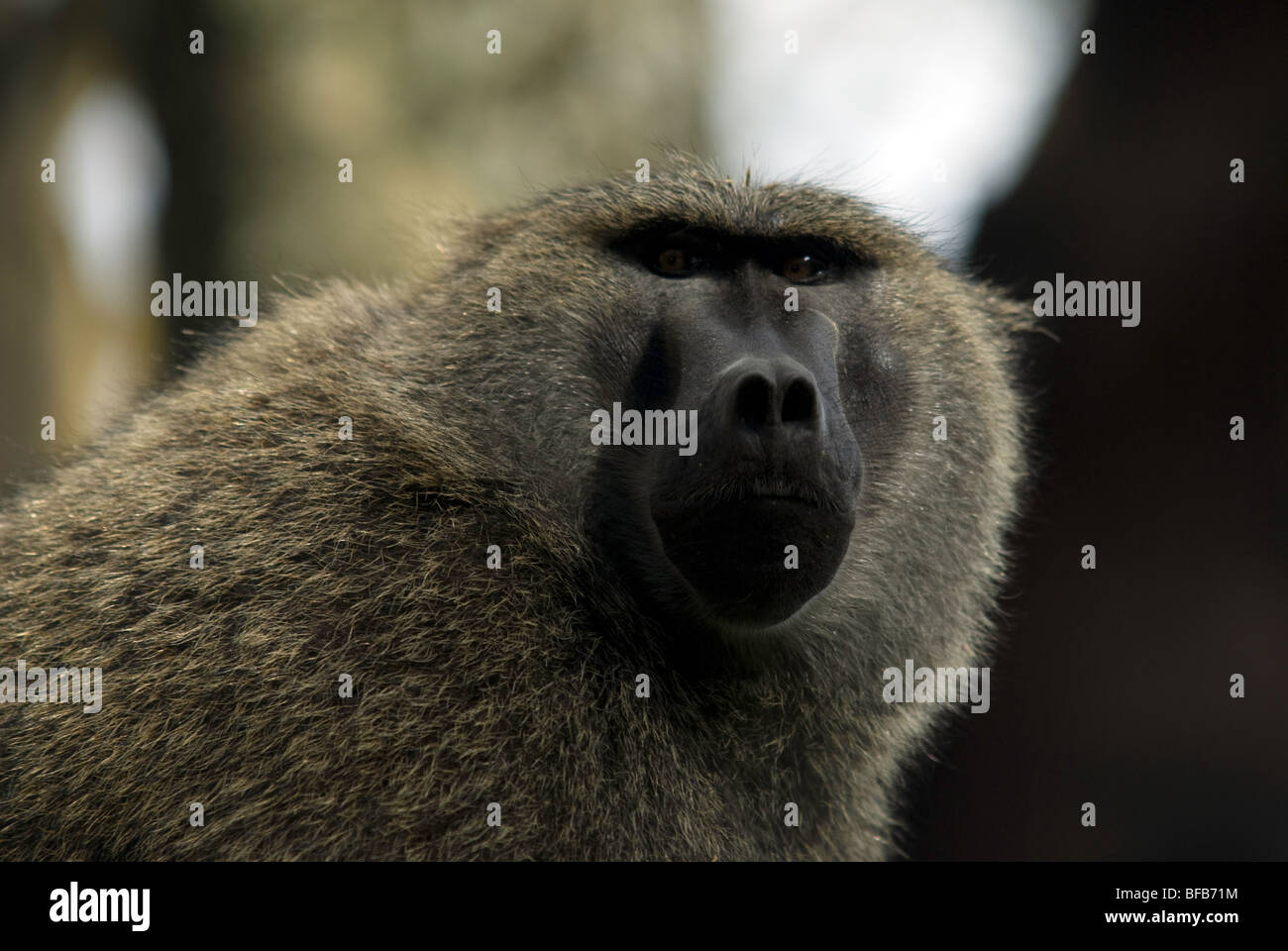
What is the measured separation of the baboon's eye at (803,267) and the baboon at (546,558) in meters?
0.01

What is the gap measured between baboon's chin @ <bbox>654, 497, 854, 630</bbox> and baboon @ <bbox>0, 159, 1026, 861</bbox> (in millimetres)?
10

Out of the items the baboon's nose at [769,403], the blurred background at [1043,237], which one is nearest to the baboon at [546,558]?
the baboon's nose at [769,403]

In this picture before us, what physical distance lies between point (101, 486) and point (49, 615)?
53 cm

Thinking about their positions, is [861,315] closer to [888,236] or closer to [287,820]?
[888,236]

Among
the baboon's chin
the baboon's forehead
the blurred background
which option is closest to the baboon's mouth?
the baboon's chin

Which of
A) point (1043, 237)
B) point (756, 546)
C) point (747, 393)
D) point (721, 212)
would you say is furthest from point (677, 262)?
point (1043, 237)

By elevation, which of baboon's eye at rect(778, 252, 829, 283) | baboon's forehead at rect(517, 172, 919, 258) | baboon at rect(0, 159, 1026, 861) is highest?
baboon's forehead at rect(517, 172, 919, 258)

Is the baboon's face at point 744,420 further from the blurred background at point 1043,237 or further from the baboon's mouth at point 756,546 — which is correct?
the blurred background at point 1043,237

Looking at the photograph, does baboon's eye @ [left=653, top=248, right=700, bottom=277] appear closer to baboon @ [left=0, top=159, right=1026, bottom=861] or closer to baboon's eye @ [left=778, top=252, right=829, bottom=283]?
baboon @ [left=0, top=159, right=1026, bottom=861]

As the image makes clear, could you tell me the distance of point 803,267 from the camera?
13.2 ft

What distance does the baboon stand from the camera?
125 inches

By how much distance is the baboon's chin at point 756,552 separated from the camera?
3.36 metres

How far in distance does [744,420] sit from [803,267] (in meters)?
0.98

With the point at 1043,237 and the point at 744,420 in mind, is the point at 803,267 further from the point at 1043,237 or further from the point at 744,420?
the point at 1043,237
